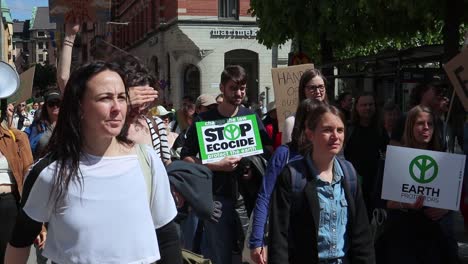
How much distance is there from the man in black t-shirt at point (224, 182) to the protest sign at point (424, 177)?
4.04ft

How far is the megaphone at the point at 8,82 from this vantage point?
5434mm

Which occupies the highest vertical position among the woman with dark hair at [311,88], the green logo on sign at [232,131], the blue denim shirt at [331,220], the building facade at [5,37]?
the building facade at [5,37]

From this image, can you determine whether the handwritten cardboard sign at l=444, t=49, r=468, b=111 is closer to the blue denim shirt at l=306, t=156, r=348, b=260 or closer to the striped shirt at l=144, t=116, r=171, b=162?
the blue denim shirt at l=306, t=156, r=348, b=260

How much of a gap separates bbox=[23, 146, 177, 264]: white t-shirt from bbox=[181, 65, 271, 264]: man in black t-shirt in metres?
2.66

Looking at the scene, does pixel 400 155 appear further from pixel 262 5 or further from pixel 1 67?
pixel 262 5

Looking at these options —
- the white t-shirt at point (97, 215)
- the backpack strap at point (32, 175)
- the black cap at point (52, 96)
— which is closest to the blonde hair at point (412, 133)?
the white t-shirt at point (97, 215)

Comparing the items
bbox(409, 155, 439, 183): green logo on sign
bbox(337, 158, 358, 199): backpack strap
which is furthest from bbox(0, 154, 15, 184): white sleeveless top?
bbox(409, 155, 439, 183): green logo on sign

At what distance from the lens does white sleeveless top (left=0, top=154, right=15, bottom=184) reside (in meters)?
4.72

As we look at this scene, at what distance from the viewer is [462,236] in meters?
8.15

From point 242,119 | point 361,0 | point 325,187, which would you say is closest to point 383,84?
point 361,0

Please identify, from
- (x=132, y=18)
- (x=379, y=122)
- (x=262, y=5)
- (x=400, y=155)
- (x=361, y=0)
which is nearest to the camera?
(x=400, y=155)

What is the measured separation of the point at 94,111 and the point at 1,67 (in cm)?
333

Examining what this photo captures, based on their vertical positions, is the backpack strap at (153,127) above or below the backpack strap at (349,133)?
above

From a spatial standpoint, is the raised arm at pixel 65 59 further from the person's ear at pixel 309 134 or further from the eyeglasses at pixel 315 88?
the eyeglasses at pixel 315 88
